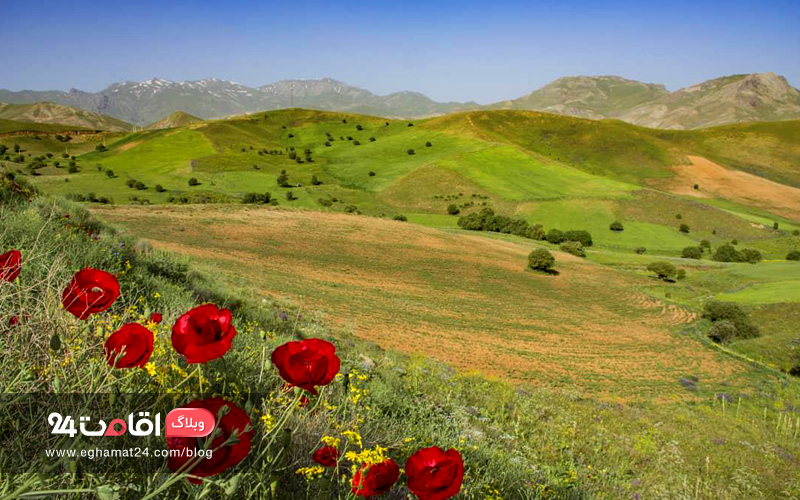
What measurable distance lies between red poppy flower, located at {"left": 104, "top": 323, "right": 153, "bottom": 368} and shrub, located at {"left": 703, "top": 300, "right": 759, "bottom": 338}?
3124 cm

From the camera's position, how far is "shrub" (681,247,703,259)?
5234 cm

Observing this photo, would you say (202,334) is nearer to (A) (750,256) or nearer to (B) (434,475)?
(B) (434,475)

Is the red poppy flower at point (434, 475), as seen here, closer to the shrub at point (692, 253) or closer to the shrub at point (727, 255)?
the shrub at point (692, 253)

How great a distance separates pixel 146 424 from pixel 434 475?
1362 mm

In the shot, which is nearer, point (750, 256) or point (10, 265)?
point (10, 265)

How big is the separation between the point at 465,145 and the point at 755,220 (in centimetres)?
5576

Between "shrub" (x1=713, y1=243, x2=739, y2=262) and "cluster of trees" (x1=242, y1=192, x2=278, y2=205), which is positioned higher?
"cluster of trees" (x1=242, y1=192, x2=278, y2=205)

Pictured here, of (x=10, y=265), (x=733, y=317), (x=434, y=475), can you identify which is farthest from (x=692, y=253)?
(x=10, y=265)

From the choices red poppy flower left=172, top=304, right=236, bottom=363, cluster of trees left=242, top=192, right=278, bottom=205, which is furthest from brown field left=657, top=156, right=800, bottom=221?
red poppy flower left=172, top=304, right=236, bottom=363

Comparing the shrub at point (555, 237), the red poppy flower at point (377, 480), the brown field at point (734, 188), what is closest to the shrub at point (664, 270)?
the shrub at point (555, 237)

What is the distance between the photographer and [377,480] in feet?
6.16

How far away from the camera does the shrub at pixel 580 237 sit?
5488 cm

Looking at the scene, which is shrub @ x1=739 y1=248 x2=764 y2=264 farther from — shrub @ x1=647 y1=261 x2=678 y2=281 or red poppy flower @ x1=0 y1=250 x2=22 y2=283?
red poppy flower @ x1=0 y1=250 x2=22 y2=283

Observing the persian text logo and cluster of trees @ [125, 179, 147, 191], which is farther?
cluster of trees @ [125, 179, 147, 191]
